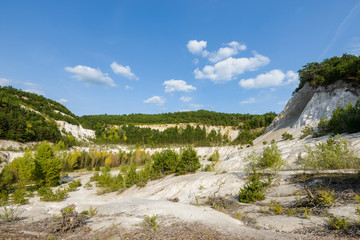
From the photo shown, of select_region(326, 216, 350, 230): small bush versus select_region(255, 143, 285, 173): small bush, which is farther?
select_region(255, 143, 285, 173): small bush

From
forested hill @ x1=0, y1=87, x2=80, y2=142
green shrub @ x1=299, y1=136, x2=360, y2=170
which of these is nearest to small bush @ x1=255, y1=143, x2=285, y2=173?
green shrub @ x1=299, y1=136, x2=360, y2=170

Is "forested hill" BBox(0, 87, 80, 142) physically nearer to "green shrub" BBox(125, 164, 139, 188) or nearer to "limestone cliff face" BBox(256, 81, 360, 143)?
"green shrub" BBox(125, 164, 139, 188)

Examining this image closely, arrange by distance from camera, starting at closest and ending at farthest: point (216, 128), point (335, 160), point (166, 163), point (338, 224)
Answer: point (338, 224)
point (335, 160)
point (166, 163)
point (216, 128)

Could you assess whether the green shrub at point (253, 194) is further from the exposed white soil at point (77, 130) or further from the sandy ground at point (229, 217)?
the exposed white soil at point (77, 130)

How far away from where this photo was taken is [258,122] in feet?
348

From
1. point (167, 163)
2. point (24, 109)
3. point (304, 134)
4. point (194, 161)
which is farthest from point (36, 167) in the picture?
point (24, 109)

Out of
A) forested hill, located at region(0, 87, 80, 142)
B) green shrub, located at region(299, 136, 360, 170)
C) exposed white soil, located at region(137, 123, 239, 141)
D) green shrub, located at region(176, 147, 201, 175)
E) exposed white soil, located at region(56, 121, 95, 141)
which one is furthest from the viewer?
exposed white soil, located at region(137, 123, 239, 141)

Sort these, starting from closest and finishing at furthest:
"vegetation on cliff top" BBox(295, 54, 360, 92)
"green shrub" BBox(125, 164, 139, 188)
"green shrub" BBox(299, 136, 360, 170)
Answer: "green shrub" BBox(299, 136, 360, 170) < "green shrub" BBox(125, 164, 139, 188) < "vegetation on cliff top" BBox(295, 54, 360, 92)

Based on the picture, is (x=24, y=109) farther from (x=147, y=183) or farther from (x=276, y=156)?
(x=276, y=156)

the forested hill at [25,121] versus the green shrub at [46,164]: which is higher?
the forested hill at [25,121]

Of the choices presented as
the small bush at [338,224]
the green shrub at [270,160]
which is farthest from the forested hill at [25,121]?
the small bush at [338,224]

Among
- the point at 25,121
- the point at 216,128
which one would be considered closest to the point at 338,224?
the point at 25,121

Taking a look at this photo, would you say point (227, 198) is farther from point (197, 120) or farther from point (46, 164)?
point (197, 120)

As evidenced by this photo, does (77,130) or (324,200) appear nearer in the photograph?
(324,200)
